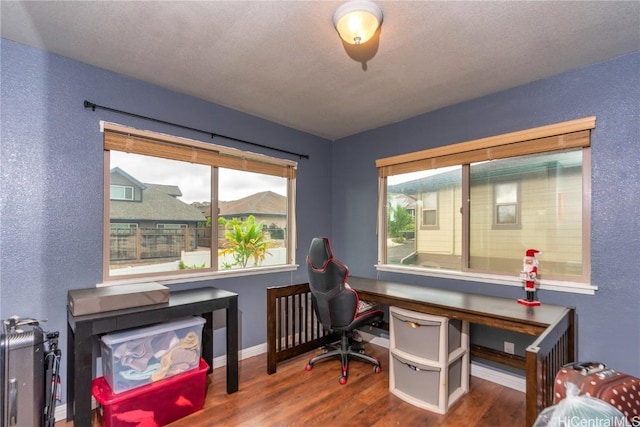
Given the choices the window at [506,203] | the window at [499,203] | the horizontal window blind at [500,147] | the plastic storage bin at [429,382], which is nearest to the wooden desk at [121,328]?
the plastic storage bin at [429,382]

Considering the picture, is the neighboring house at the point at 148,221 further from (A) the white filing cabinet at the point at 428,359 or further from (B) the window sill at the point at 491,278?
(B) the window sill at the point at 491,278

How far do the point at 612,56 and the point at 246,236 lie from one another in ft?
10.3

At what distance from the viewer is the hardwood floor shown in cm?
198

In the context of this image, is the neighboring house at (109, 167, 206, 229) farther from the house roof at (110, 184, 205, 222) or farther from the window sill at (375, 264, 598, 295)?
the window sill at (375, 264, 598, 295)

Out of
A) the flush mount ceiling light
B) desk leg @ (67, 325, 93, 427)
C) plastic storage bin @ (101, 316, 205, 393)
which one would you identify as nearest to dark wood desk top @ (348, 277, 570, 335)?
plastic storage bin @ (101, 316, 205, 393)

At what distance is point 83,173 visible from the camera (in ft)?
6.88

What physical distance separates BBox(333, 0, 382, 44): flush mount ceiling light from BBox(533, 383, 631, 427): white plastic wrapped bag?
5.89 ft


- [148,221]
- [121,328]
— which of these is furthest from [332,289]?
[148,221]

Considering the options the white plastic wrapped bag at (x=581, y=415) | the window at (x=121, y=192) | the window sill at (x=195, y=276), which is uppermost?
the window at (x=121, y=192)

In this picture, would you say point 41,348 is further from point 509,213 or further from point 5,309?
point 509,213

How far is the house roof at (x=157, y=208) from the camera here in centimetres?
233

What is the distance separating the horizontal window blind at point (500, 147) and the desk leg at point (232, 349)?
206 centimetres

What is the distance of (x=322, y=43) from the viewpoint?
1832 mm

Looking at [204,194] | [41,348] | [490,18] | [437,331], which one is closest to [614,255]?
[437,331]
